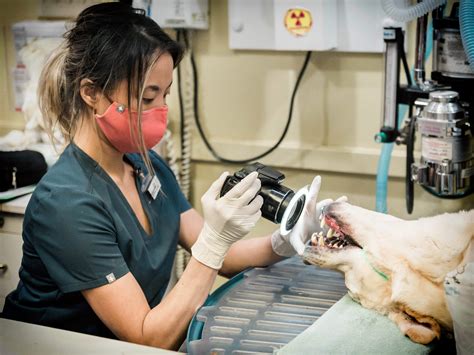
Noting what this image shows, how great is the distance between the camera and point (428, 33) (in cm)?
137

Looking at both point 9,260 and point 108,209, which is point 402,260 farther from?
point 9,260

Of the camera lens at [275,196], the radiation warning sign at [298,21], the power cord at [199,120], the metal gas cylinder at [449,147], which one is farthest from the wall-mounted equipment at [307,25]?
the camera lens at [275,196]

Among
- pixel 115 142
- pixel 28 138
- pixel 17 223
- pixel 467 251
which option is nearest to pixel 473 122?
pixel 467 251

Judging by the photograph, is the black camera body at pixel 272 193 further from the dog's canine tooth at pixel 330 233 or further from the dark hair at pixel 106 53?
the dark hair at pixel 106 53

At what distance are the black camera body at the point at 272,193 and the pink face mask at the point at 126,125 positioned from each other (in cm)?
18

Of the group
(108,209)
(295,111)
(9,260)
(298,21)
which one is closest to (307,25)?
(298,21)

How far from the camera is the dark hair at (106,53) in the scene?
46.9 inches

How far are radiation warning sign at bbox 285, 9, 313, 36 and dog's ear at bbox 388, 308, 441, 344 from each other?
2.85 ft

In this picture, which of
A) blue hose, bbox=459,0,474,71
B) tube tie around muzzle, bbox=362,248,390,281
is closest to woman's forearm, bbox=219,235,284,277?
tube tie around muzzle, bbox=362,248,390,281

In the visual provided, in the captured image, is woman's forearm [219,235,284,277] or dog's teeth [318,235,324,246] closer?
dog's teeth [318,235,324,246]

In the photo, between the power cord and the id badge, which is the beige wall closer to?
the power cord

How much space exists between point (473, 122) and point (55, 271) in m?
0.79

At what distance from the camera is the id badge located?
1.38 m

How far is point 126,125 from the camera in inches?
48.2
